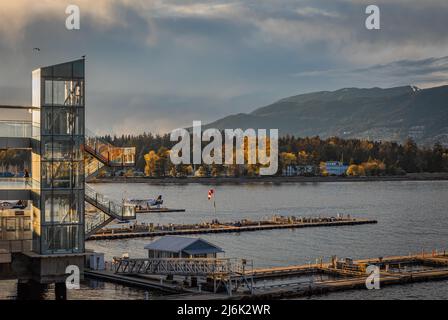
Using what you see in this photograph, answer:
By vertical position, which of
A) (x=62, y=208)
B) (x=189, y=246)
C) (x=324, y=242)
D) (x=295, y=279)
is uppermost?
(x=62, y=208)

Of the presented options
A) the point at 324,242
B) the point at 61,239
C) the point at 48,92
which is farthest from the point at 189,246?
the point at 324,242

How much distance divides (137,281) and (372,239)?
5639 cm

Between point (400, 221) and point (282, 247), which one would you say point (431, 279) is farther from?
point (400, 221)

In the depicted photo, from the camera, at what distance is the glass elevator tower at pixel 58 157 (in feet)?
150

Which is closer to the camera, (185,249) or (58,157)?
(58,157)

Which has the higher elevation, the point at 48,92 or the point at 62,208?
the point at 48,92

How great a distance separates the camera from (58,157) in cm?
4609

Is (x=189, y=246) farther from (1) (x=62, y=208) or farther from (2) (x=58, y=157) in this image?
(2) (x=58, y=157)

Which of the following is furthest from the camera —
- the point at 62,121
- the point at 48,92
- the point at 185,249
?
the point at 185,249

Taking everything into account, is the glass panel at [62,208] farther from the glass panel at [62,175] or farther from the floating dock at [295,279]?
the floating dock at [295,279]

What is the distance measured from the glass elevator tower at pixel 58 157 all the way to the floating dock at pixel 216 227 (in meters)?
57.2

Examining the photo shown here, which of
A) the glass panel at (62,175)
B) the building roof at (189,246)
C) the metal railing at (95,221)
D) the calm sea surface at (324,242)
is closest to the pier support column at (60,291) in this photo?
the glass panel at (62,175)

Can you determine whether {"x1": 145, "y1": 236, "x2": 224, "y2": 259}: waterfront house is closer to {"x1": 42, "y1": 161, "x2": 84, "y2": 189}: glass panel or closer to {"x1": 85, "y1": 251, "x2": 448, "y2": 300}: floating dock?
{"x1": 85, "y1": 251, "x2": 448, "y2": 300}: floating dock

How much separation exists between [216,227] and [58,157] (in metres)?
71.4
